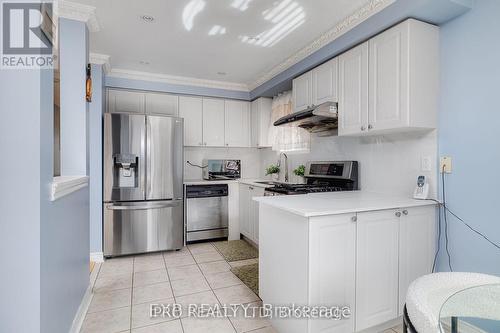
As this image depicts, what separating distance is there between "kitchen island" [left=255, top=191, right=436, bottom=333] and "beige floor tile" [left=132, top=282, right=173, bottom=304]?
99cm

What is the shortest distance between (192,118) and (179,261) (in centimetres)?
219

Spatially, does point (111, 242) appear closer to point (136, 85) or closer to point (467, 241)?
point (136, 85)

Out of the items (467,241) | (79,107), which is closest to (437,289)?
(467,241)

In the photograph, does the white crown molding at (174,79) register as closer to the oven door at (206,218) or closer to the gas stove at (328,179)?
the oven door at (206,218)

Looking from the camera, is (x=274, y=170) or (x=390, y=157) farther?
(x=274, y=170)

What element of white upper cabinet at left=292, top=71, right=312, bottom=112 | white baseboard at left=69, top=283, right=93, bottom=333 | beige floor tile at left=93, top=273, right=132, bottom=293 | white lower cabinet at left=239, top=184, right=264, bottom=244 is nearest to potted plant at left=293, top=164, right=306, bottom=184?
white lower cabinet at left=239, top=184, right=264, bottom=244

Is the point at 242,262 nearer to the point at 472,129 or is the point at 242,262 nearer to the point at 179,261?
the point at 179,261

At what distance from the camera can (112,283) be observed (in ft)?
8.49

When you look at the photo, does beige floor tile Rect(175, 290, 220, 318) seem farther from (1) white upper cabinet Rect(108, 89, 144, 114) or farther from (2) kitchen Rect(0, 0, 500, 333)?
(1) white upper cabinet Rect(108, 89, 144, 114)

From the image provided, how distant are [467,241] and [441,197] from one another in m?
0.34

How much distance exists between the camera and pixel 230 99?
14.6 ft

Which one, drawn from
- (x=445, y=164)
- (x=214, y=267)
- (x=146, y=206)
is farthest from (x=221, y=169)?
(x=445, y=164)

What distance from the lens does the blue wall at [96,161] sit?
124 inches

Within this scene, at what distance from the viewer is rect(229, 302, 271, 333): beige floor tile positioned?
1887 mm
